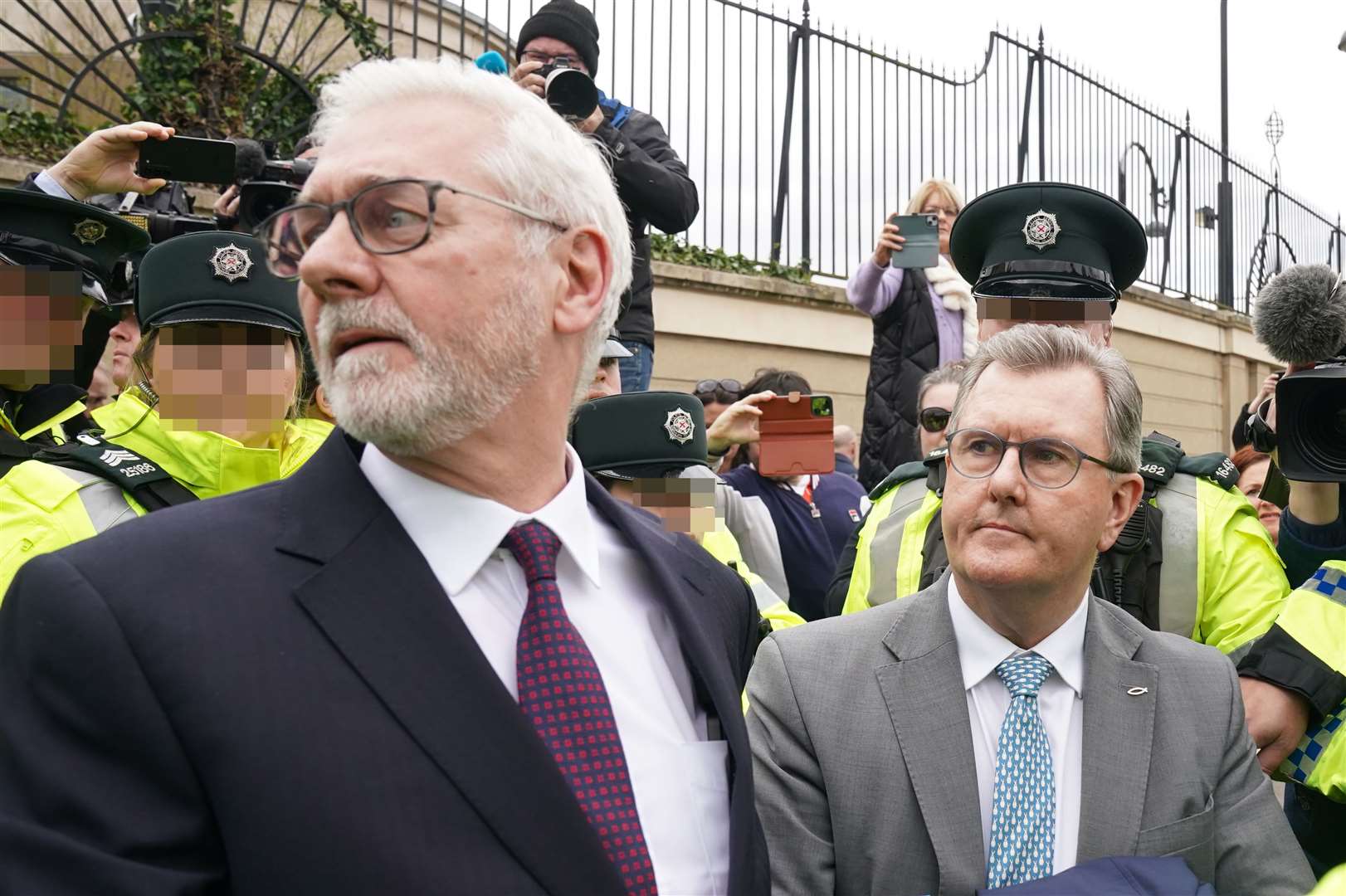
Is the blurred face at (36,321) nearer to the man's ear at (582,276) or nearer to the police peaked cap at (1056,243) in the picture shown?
the man's ear at (582,276)

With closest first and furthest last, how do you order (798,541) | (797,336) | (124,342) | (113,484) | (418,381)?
1. (418,381)
2. (113,484)
3. (124,342)
4. (798,541)
5. (797,336)

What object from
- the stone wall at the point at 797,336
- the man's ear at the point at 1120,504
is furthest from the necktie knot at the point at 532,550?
the stone wall at the point at 797,336

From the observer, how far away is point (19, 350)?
3209 millimetres

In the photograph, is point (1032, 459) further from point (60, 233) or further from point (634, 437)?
point (60, 233)

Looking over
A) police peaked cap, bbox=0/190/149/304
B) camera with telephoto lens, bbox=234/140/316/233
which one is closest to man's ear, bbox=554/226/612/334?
camera with telephoto lens, bbox=234/140/316/233

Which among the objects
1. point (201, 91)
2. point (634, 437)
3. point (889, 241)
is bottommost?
point (634, 437)

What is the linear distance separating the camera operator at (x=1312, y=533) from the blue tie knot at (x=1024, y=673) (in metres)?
0.65

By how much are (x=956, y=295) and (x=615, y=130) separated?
2.19 meters

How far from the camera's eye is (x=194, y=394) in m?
2.94

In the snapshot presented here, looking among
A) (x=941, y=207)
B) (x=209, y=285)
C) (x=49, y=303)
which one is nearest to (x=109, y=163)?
(x=49, y=303)

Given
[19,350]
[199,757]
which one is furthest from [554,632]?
[19,350]

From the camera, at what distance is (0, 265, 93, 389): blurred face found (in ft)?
10.4

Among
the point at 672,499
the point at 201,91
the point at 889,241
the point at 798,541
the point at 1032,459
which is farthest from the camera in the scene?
the point at 201,91

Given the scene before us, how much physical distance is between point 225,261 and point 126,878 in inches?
76.5
